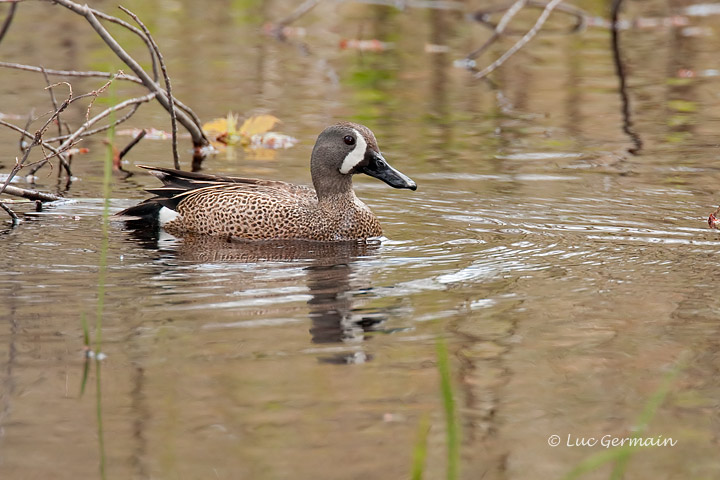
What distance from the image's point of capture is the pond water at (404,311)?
4453 mm

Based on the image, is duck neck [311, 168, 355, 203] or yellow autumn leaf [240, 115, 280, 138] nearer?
duck neck [311, 168, 355, 203]

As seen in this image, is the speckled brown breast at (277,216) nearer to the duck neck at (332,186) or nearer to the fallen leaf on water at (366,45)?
the duck neck at (332,186)

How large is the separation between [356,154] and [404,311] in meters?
2.50

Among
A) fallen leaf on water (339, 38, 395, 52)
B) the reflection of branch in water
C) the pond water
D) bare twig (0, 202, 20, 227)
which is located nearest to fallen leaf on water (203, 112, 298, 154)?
the pond water

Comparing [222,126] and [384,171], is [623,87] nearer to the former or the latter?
[222,126]

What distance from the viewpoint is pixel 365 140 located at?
336 inches

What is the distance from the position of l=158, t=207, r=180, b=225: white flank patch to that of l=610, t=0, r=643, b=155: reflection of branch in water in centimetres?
455

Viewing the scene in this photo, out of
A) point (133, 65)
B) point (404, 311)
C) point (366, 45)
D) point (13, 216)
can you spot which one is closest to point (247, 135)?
point (133, 65)

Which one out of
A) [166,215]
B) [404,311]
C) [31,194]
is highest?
[31,194]

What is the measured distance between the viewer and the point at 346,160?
8.59m

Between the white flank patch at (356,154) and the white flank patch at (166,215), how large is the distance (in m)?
1.31

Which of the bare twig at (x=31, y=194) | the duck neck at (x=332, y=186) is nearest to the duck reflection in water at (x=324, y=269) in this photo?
the duck neck at (x=332, y=186)

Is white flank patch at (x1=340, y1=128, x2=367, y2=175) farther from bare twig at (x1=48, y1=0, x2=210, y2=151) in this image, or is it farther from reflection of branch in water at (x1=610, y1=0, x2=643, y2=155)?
reflection of branch in water at (x1=610, y1=0, x2=643, y2=155)

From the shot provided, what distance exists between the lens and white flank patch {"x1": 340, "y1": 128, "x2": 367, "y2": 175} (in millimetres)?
8523
